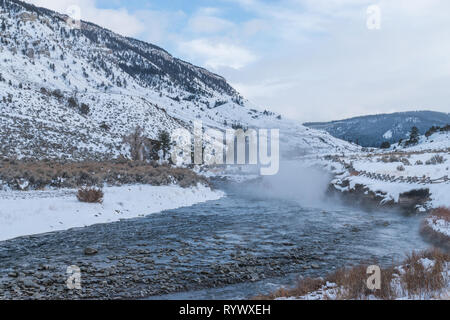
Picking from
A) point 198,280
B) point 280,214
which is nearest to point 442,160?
point 280,214

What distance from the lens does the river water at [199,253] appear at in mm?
7495

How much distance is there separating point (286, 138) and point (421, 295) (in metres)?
121

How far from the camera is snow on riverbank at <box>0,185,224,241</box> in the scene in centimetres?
1216

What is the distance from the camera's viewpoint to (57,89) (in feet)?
212

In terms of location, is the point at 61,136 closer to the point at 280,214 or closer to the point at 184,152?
the point at 184,152

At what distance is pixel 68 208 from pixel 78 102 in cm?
5855

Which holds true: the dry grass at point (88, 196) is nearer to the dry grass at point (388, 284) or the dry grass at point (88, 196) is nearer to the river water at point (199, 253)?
the river water at point (199, 253)

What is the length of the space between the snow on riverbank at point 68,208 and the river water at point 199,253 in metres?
0.89

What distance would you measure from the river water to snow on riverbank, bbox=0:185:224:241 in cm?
89

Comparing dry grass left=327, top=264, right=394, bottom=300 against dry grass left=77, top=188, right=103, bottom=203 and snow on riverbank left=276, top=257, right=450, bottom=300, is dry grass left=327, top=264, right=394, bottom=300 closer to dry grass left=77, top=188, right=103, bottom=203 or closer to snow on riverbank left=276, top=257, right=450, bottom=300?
snow on riverbank left=276, top=257, right=450, bottom=300

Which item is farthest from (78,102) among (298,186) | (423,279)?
(423,279)

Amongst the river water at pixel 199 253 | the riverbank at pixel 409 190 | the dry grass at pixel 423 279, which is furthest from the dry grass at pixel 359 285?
the riverbank at pixel 409 190

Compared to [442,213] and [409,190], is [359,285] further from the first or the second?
[409,190]

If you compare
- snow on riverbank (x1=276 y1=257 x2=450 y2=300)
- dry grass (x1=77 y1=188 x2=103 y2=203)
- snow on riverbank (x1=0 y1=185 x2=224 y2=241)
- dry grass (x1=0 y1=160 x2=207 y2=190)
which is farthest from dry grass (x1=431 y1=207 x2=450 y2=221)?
dry grass (x1=0 y1=160 x2=207 y2=190)
